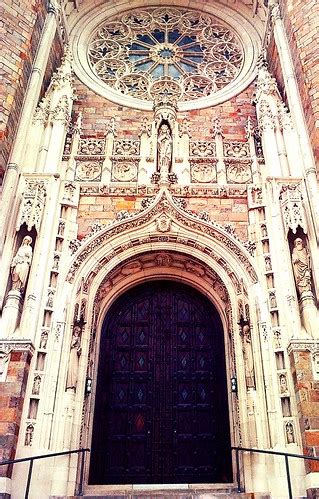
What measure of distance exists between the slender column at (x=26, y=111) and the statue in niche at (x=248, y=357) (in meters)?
4.89

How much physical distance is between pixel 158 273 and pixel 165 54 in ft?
26.3

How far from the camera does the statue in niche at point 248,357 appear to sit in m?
8.91

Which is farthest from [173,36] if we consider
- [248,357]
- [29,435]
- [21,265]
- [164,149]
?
[29,435]

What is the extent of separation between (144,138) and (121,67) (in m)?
4.08

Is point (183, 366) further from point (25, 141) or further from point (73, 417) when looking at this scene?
point (25, 141)

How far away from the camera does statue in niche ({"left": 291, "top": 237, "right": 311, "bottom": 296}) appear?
9172 mm

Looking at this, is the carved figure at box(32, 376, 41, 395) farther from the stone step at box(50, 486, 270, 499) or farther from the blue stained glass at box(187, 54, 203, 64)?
the blue stained glass at box(187, 54, 203, 64)

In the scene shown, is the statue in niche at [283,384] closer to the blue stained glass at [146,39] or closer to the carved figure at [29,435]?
the carved figure at [29,435]

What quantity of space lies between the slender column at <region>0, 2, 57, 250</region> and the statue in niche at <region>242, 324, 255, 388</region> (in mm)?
4895

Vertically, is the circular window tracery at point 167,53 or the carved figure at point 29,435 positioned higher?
the circular window tracery at point 167,53

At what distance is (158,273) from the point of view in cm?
1118

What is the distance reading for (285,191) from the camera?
1033 centimetres

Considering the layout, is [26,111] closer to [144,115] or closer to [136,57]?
[144,115]

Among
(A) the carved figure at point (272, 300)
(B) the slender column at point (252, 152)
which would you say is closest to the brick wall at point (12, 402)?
(A) the carved figure at point (272, 300)
